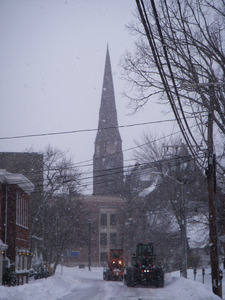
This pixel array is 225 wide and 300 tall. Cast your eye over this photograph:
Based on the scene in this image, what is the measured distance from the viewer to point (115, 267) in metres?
38.2

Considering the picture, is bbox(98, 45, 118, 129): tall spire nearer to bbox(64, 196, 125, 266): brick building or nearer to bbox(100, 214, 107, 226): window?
bbox(64, 196, 125, 266): brick building

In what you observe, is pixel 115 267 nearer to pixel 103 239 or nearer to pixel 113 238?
pixel 113 238

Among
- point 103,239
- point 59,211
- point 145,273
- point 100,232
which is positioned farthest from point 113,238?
point 145,273

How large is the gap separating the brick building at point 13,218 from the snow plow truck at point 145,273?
6.60 metres

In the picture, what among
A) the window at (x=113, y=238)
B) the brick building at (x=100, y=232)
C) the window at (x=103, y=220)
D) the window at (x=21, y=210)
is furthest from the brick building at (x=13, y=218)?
the window at (x=103, y=220)

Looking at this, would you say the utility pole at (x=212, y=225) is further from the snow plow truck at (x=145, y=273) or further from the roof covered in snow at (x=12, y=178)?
the roof covered in snow at (x=12, y=178)

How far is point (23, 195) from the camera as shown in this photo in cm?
3381

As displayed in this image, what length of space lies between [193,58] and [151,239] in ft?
134

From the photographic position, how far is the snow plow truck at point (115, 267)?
3759 cm

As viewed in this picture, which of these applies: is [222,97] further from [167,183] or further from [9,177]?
[167,183]

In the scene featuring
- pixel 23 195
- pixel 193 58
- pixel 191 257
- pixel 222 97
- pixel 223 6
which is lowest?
pixel 191 257

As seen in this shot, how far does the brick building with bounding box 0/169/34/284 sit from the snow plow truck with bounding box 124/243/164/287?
→ 6.60m

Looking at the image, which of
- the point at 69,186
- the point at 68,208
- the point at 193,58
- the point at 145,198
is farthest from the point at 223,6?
the point at 145,198

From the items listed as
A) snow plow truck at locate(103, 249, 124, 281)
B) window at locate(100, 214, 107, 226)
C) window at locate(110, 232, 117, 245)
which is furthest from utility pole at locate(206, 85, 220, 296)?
window at locate(100, 214, 107, 226)
